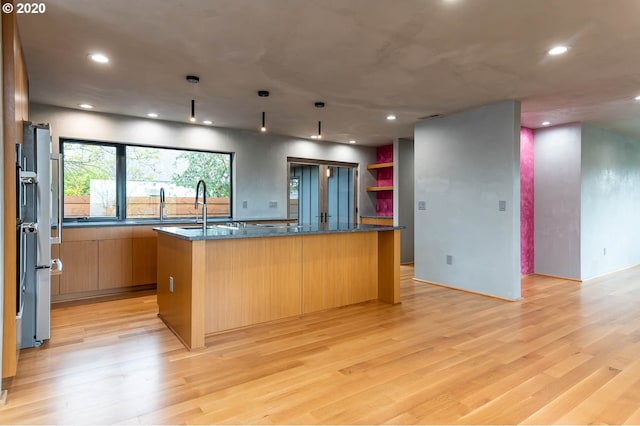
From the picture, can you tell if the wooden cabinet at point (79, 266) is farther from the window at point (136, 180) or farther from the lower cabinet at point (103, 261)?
the window at point (136, 180)

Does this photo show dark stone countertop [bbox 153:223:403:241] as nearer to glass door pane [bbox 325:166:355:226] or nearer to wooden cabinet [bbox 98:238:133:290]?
wooden cabinet [bbox 98:238:133:290]

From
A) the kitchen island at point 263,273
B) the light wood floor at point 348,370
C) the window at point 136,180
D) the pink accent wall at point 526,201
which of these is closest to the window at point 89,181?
the window at point 136,180

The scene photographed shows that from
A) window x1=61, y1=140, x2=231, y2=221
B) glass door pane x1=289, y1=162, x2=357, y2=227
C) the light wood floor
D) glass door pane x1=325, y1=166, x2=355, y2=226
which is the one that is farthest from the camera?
glass door pane x1=325, y1=166, x2=355, y2=226

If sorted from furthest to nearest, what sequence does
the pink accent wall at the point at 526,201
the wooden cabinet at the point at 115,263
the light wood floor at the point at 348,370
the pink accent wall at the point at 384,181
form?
1. the pink accent wall at the point at 384,181
2. the pink accent wall at the point at 526,201
3. the wooden cabinet at the point at 115,263
4. the light wood floor at the point at 348,370

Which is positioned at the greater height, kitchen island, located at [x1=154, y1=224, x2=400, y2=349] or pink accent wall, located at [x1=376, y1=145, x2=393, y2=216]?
pink accent wall, located at [x1=376, y1=145, x2=393, y2=216]

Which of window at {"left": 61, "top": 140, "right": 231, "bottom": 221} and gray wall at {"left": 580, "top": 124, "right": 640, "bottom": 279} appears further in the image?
gray wall at {"left": 580, "top": 124, "right": 640, "bottom": 279}

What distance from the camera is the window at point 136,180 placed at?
4.98 m

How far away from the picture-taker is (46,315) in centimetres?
310

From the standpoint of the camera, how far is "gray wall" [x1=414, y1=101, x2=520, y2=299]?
4539mm

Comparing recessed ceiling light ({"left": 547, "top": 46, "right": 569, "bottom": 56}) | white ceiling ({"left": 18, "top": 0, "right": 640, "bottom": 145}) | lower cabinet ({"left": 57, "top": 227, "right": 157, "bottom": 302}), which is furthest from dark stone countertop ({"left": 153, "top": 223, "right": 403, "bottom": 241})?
recessed ceiling light ({"left": 547, "top": 46, "right": 569, "bottom": 56})

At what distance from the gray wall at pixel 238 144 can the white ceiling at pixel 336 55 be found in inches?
11.8

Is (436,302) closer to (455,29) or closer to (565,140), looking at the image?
(455,29)

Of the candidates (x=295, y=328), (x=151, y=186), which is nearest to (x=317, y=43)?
(x=295, y=328)

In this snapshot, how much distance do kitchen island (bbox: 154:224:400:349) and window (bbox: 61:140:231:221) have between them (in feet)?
6.45
